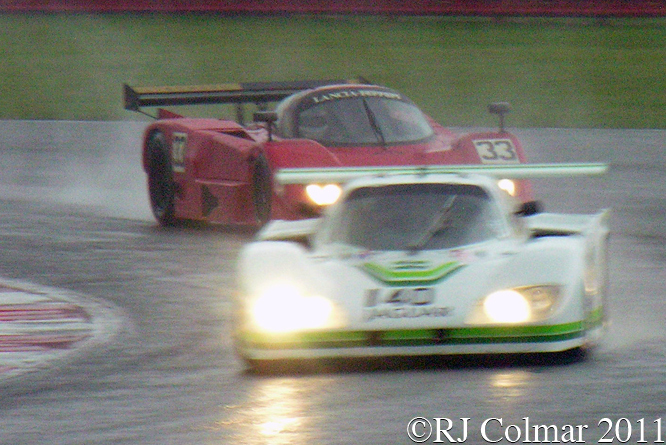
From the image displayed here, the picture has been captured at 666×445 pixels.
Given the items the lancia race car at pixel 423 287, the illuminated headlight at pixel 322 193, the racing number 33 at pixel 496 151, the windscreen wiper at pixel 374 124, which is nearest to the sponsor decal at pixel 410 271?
the lancia race car at pixel 423 287

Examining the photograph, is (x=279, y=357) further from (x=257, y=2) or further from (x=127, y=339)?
(x=257, y=2)

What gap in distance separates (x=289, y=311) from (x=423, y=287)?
0.62m

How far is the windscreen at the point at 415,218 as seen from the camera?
7266mm

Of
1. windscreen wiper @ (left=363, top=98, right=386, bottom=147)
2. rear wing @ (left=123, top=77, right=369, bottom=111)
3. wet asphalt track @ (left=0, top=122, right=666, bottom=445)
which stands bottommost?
wet asphalt track @ (left=0, top=122, right=666, bottom=445)

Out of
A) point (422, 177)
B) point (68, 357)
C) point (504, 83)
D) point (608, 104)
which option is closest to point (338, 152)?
point (422, 177)

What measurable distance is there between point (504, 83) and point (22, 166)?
11.6 metres

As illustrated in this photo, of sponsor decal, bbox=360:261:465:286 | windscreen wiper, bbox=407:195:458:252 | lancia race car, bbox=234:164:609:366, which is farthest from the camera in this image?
windscreen wiper, bbox=407:195:458:252

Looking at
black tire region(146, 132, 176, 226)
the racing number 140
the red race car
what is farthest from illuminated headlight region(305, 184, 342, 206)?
the racing number 140

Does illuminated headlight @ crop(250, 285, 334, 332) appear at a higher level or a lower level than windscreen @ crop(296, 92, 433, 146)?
lower

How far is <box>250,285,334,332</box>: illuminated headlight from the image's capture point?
21.6ft

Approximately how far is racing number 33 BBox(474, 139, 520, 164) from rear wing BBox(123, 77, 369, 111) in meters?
2.46

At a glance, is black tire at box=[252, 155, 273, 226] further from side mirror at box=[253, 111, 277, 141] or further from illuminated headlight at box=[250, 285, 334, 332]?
illuminated headlight at box=[250, 285, 334, 332]

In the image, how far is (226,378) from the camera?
6570 millimetres

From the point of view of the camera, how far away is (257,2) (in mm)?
33500
